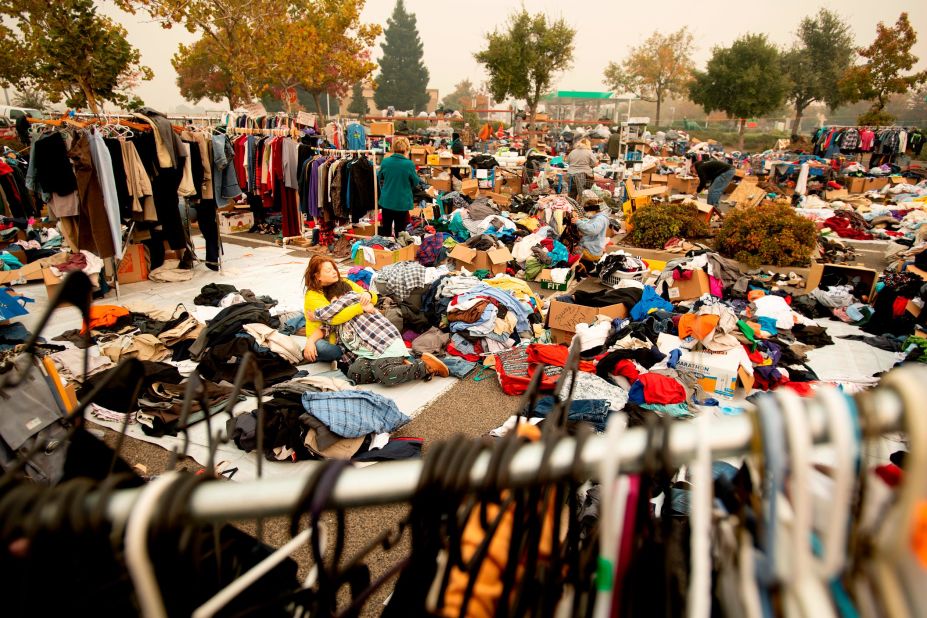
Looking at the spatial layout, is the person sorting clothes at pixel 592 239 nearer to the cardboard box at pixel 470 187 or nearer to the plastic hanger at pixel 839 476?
the cardboard box at pixel 470 187

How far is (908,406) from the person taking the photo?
1.91 ft

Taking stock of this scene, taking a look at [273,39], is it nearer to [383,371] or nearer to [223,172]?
[223,172]

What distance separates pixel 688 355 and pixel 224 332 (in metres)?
4.48

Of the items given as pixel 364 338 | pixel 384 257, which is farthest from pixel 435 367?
pixel 384 257

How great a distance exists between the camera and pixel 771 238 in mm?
7512

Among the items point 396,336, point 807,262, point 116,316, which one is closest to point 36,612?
point 396,336

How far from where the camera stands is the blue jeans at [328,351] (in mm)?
4855

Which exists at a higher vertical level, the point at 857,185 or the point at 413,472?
the point at 857,185

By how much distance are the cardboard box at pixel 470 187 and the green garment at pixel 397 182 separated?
136 inches

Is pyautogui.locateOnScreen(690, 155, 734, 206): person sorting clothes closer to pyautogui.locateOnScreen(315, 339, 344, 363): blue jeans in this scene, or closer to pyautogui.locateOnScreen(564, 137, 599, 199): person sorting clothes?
pyautogui.locateOnScreen(564, 137, 599, 199): person sorting clothes

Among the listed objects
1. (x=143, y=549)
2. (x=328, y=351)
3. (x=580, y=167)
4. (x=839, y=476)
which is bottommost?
(x=328, y=351)

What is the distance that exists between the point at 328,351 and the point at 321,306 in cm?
49

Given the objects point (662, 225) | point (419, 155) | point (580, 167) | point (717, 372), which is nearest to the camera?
point (717, 372)

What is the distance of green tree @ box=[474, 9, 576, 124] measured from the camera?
24.2 metres
